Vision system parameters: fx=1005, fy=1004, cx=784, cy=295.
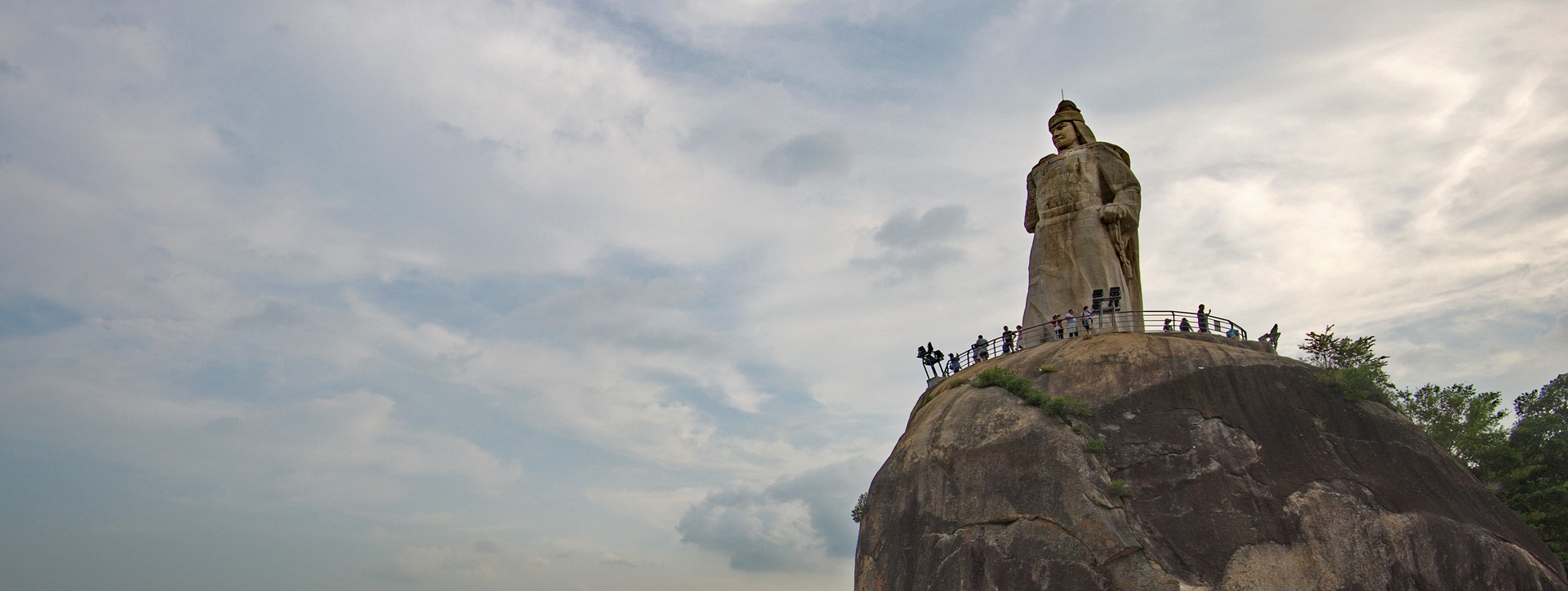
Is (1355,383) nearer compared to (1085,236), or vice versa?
(1355,383)

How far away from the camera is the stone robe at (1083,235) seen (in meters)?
37.6

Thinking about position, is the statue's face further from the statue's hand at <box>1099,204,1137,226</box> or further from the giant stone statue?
the statue's hand at <box>1099,204,1137,226</box>

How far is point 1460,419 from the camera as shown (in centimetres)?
4041

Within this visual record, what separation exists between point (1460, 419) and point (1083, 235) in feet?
57.7

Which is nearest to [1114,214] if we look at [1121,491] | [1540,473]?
[1121,491]

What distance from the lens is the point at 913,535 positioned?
28828 mm

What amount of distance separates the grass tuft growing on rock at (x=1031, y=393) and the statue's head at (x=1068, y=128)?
14114 millimetres

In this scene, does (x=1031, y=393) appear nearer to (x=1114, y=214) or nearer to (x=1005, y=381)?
(x=1005, y=381)

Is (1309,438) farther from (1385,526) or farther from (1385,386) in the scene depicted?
(1385,386)

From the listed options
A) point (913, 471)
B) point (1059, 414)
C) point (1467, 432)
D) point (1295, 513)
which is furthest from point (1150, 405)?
point (1467, 432)

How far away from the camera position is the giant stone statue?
123 ft

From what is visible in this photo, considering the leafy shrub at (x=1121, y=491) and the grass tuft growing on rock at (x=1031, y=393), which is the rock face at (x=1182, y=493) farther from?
the grass tuft growing on rock at (x=1031, y=393)

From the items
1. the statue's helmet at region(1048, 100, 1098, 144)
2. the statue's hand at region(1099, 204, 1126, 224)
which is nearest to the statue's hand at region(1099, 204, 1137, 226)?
the statue's hand at region(1099, 204, 1126, 224)

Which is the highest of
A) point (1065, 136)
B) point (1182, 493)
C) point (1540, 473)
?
point (1065, 136)
